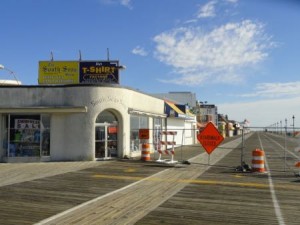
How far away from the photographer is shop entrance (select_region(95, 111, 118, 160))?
23422 millimetres

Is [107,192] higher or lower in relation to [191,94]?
lower

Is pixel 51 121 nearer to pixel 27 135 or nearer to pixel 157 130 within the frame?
pixel 27 135

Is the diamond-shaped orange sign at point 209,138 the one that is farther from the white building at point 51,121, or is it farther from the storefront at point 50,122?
the storefront at point 50,122

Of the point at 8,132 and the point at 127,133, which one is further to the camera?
the point at 127,133

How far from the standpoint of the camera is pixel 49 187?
13.3 metres

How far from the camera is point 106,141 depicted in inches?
928

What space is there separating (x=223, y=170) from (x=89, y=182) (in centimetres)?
706

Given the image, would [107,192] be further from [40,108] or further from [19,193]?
[40,108]

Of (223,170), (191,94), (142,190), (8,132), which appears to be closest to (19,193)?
(142,190)

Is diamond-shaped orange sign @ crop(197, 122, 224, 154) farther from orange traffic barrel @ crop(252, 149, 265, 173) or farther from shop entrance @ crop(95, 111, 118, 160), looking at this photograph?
shop entrance @ crop(95, 111, 118, 160)

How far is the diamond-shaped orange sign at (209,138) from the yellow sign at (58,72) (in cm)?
1888

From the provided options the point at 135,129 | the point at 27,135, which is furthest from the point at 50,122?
the point at 135,129

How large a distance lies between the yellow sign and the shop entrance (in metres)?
12.6

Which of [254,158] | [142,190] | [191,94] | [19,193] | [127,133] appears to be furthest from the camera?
[191,94]
